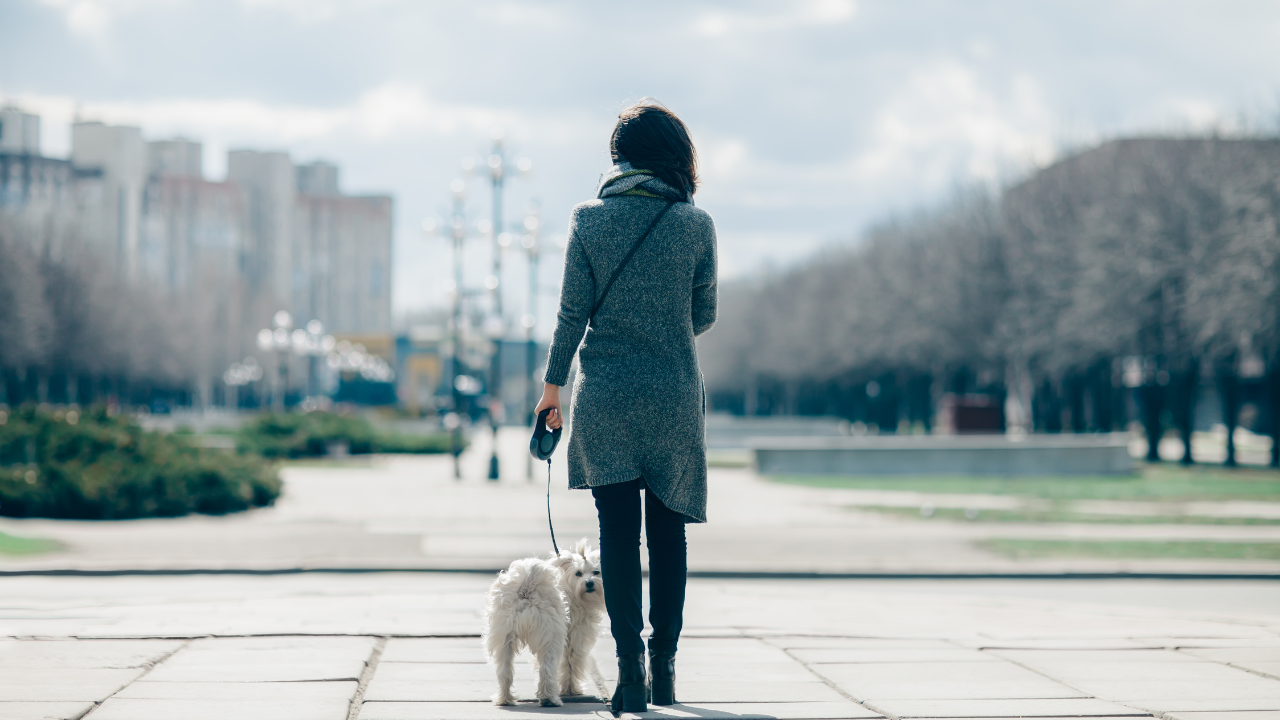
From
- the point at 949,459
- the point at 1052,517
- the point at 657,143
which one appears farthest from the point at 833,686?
the point at 949,459

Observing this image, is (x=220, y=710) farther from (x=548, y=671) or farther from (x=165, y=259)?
(x=165, y=259)

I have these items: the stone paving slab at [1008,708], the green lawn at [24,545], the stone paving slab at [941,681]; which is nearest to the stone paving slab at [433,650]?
the stone paving slab at [941,681]

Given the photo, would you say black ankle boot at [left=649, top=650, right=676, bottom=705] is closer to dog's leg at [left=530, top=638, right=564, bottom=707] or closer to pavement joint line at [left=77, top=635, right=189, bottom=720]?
dog's leg at [left=530, top=638, right=564, bottom=707]

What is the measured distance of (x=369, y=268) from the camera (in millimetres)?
156500

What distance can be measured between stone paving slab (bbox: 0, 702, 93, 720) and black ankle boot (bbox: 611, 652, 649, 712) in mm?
1703

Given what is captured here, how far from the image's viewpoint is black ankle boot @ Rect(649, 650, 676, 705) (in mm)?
4238

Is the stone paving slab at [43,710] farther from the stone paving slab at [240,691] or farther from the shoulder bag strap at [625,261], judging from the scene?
the shoulder bag strap at [625,261]

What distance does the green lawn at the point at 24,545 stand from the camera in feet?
35.7

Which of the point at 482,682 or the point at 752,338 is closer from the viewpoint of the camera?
the point at 482,682

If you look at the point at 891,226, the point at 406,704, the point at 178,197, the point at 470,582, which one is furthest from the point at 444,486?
the point at 178,197

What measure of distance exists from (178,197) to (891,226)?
91.4m

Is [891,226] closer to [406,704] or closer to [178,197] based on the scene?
[406,704]

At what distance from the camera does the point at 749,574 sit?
34.9 feet

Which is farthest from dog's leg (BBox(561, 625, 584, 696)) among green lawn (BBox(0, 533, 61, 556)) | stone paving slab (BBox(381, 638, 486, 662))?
green lawn (BBox(0, 533, 61, 556))
